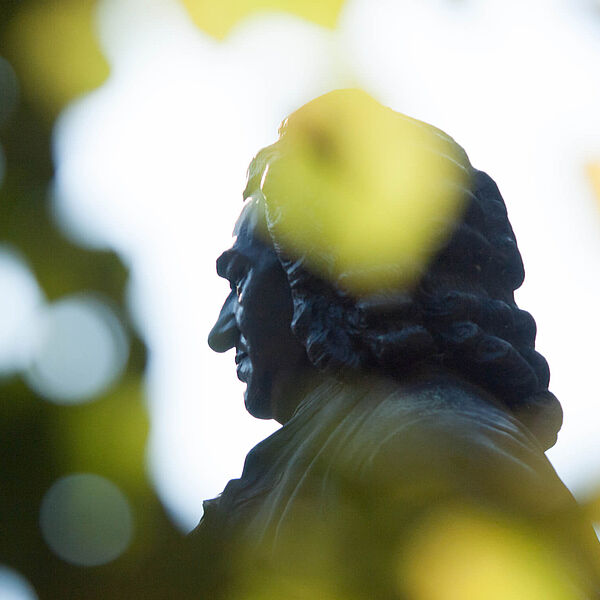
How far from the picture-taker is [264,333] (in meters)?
2.58

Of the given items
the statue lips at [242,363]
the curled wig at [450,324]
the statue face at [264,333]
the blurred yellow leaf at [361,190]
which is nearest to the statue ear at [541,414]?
the curled wig at [450,324]

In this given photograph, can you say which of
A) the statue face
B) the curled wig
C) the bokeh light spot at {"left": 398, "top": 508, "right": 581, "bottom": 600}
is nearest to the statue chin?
the statue face

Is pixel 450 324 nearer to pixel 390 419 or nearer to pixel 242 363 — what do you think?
pixel 390 419

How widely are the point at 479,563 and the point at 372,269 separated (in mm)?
881

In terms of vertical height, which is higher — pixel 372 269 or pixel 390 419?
pixel 372 269

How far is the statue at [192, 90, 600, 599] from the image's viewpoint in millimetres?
1821

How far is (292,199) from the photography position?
2.58m

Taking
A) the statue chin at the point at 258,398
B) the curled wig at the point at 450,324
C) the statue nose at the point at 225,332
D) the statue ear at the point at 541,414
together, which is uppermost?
the curled wig at the point at 450,324

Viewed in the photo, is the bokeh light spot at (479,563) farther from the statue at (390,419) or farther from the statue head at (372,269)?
the statue head at (372,269)

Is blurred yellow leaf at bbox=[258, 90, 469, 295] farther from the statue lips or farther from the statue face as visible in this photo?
the statue lips

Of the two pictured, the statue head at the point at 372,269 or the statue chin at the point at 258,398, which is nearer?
the statue head at the point at 372,269

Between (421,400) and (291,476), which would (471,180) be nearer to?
(421,400)

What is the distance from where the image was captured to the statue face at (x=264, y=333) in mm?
2576

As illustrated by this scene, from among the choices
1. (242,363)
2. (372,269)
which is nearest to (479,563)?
(372,269)
